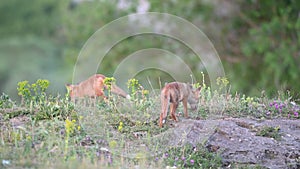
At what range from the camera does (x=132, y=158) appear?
318 inches

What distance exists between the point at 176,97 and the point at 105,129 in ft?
3.86

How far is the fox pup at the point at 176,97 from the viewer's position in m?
9.15

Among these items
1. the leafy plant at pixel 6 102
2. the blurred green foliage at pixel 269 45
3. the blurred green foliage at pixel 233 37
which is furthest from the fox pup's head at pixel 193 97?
the blurred green foliage at pixel 269 45

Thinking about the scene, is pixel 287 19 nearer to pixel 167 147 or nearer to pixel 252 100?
pixel 252 100

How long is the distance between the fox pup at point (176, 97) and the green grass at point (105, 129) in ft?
0.59

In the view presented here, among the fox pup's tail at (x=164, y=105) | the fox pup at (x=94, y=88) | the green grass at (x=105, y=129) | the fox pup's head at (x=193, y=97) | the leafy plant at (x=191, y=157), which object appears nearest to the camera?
the green grass at (x=105, y=129)

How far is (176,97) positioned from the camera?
9.32 metres

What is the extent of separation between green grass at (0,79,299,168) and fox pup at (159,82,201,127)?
0.18 m

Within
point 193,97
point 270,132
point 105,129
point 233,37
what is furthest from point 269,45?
point 105,129

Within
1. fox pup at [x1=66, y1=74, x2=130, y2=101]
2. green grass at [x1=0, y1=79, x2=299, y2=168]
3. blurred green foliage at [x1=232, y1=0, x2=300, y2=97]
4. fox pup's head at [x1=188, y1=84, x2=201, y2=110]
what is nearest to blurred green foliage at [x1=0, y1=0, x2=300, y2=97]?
blurred green foliage at [x1=232, y1=0, x2=300, y2=97]

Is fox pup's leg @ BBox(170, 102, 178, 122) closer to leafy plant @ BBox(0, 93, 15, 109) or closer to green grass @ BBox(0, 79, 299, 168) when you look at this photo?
green grass @ BBox(0, 79, 299, 168)

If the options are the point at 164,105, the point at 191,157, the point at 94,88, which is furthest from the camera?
the point at 94,88

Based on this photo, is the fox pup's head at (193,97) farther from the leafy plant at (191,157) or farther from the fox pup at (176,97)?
the leafy plant at (191,157)

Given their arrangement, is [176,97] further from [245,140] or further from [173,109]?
[245,140]
